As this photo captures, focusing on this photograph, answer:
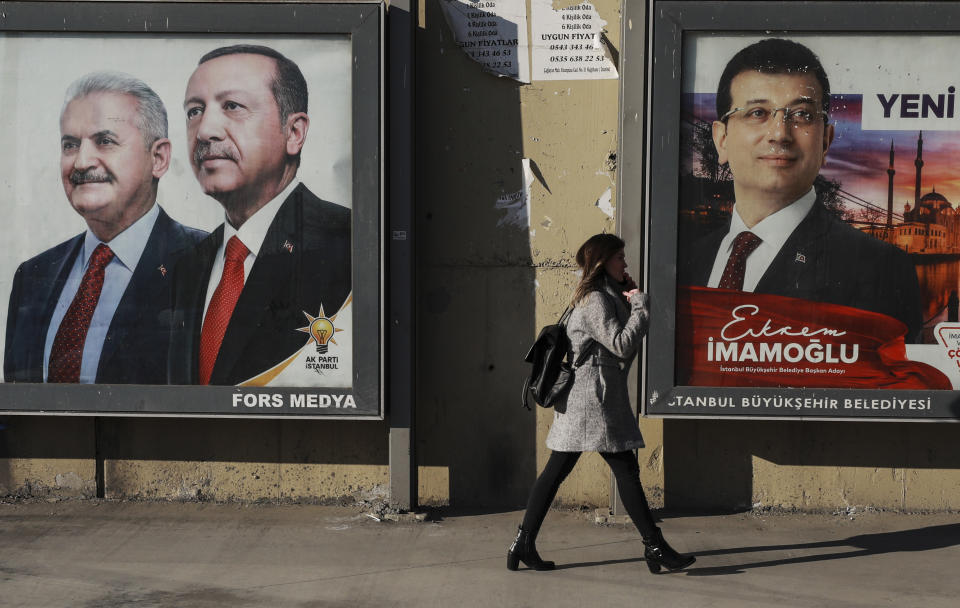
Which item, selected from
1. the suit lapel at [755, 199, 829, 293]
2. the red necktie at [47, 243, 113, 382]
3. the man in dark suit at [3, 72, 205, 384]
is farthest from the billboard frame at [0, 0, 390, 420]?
the suit lapel at [755, 199, 829, 293]

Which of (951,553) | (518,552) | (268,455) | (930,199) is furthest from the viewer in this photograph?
(268,455)

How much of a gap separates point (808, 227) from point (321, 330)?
2788mm

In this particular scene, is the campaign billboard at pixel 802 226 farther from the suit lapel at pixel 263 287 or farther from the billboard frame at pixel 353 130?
the suit lapel at pixel 263 287

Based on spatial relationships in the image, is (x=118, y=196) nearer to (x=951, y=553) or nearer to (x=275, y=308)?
(x=275, y=308)

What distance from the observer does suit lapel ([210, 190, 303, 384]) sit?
5.27 metres

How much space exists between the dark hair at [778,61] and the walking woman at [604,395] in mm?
1482

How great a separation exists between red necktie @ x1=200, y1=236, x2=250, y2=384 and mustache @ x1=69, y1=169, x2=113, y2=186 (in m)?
0.80

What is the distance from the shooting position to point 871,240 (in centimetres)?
520

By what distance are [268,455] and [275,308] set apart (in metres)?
0.94

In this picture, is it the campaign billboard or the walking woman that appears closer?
the walking woman

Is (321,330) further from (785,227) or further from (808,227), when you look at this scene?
(808,227)

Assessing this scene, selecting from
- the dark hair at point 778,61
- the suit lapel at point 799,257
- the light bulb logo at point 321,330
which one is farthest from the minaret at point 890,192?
the light bulb logo at point 321,330

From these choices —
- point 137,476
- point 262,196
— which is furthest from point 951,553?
point 137,476

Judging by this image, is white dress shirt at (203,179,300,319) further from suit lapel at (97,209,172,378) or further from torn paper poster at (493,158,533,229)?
torn paper poster at (493,158,533,229)
